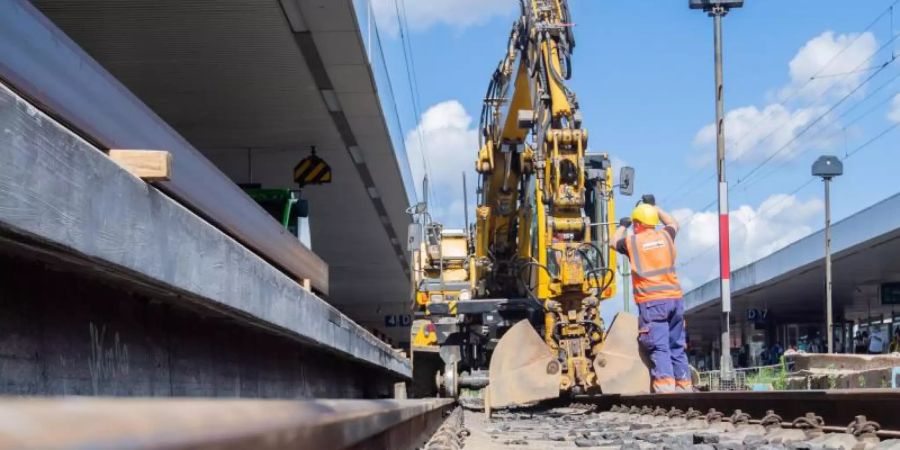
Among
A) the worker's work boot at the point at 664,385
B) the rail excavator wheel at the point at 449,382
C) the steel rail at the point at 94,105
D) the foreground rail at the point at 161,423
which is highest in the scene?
the steel rail at the point at 94,105

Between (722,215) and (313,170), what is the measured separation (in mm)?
7823

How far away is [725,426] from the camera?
22.9 feet

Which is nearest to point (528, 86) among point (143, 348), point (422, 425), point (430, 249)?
point (430, 249)

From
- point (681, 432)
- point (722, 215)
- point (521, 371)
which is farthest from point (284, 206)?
point (722, 215)

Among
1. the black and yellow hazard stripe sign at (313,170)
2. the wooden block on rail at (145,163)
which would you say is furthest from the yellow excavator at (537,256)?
the wooden block on rail at (145,163)

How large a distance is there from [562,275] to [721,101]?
9.23 meters

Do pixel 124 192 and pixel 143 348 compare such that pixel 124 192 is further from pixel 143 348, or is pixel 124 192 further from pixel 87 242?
pixel 143 348

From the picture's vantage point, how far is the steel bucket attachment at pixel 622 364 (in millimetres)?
10867

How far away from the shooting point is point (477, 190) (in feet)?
55.1

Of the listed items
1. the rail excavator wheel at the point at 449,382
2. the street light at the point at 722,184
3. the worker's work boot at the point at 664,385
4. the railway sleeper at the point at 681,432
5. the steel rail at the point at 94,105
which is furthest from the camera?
the street light at the point at 722,184

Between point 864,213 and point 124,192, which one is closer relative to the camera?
point 124,192

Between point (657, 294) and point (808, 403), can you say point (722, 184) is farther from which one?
point (808, 403)

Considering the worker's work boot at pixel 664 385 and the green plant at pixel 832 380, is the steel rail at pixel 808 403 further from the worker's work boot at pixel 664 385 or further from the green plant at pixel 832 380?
the green plant at pixel 832 380

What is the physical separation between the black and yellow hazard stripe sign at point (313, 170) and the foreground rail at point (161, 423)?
1289 centimetres
